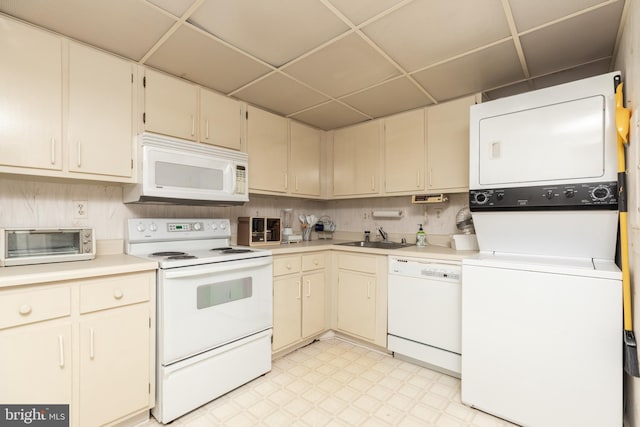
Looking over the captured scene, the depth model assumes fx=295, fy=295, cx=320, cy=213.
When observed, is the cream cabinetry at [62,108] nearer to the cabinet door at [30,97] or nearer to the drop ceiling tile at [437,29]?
the cabinet door at [30,97]

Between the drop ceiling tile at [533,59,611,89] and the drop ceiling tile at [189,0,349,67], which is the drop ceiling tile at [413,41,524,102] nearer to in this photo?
the drop ceiling tile at [533,59,611,89]

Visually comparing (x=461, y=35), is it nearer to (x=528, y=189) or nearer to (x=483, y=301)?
(x=528, y=189)

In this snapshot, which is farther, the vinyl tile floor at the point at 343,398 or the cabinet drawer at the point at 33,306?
the vinyl tile floor at the point at 343,398

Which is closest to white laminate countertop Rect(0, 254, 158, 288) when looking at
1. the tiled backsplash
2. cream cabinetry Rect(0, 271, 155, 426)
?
cream cabinetry Rect(0, 271, 155, 426)

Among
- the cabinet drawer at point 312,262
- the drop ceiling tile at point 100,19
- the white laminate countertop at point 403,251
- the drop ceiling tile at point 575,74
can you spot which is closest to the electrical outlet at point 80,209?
the drop ceiling tile at point 100,19

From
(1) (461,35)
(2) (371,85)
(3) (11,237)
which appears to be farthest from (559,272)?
(3) (11,237)

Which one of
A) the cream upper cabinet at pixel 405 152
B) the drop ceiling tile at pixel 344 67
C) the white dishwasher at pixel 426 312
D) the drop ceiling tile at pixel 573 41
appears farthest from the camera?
the cream upper cabinet at pixel 405 152

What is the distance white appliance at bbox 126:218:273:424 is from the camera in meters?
1.71

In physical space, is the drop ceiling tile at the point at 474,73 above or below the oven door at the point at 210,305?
above

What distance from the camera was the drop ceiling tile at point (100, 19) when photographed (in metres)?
1.43

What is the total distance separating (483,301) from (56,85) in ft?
9.06

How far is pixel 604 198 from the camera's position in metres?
1.59

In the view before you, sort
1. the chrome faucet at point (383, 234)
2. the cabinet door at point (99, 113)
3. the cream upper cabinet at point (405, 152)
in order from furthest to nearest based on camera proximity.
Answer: the chrome faucet at point (383, 234) < the cream upper cabinet at point (405, 152) < the cabinet door at point (99, 113)

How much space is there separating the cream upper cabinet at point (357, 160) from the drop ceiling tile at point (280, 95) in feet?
2.19
